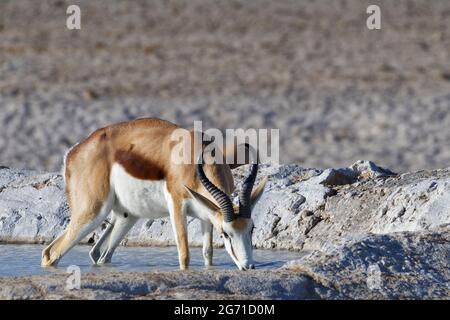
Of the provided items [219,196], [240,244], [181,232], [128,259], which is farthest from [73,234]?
[240,244]

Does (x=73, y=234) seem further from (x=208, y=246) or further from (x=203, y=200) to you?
(x=203, y=200)

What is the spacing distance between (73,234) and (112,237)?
18.3 inches

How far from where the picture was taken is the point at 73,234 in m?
13.3

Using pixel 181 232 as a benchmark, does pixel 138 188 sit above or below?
above

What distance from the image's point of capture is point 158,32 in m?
38.1

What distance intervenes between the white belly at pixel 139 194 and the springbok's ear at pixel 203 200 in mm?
591

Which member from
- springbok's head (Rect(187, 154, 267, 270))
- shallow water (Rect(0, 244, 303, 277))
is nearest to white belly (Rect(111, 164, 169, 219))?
shallow water (Rect(0, 244, 303, 277))

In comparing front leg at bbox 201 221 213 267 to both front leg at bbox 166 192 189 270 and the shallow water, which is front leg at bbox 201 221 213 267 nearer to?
the shallow water

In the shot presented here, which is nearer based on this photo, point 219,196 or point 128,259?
point 219,196

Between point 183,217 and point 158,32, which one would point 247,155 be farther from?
point 158,32

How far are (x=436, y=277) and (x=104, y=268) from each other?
4.16 meters

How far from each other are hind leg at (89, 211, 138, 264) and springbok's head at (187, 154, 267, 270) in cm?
147

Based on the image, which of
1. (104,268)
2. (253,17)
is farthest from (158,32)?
(104,268)

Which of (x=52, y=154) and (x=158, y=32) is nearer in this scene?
(x=52, y=154)
